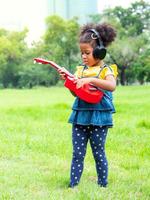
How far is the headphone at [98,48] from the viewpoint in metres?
3.83

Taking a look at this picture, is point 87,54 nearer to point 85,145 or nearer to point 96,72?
point 96,72

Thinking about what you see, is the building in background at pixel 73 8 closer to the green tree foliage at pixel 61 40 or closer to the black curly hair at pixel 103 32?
the green tree foliage at pixel 61 40

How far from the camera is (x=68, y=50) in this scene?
4759 centimetres

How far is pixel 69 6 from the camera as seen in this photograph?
61.0 metres

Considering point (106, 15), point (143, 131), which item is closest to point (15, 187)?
point (143, 131)

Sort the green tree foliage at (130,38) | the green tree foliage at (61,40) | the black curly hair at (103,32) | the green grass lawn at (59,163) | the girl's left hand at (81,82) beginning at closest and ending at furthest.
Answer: the girl's left hand at (81,82) < the green grass lawn at (59,163) < the black curly hair at (103,32) < the green tree foliage at (130,38) < the green tree foliage at (61,40)

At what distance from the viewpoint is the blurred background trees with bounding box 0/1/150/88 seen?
45.0m

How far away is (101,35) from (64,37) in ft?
144

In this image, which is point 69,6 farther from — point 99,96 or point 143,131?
point 99,96

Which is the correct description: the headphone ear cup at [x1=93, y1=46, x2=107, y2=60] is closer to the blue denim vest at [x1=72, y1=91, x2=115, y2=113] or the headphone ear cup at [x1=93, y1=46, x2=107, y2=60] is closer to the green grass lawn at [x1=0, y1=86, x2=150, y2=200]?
the blue denim vest at [x1=72, y1=91, x2=115, y2=113]

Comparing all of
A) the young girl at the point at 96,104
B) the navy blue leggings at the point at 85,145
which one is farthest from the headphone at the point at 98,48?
the navy blue leggings at the point at 85,145

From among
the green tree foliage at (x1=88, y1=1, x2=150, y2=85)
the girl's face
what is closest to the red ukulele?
the girl's face

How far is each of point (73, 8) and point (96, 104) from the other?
5625 cm

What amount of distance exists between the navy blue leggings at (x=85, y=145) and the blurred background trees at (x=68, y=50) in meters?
39.0
